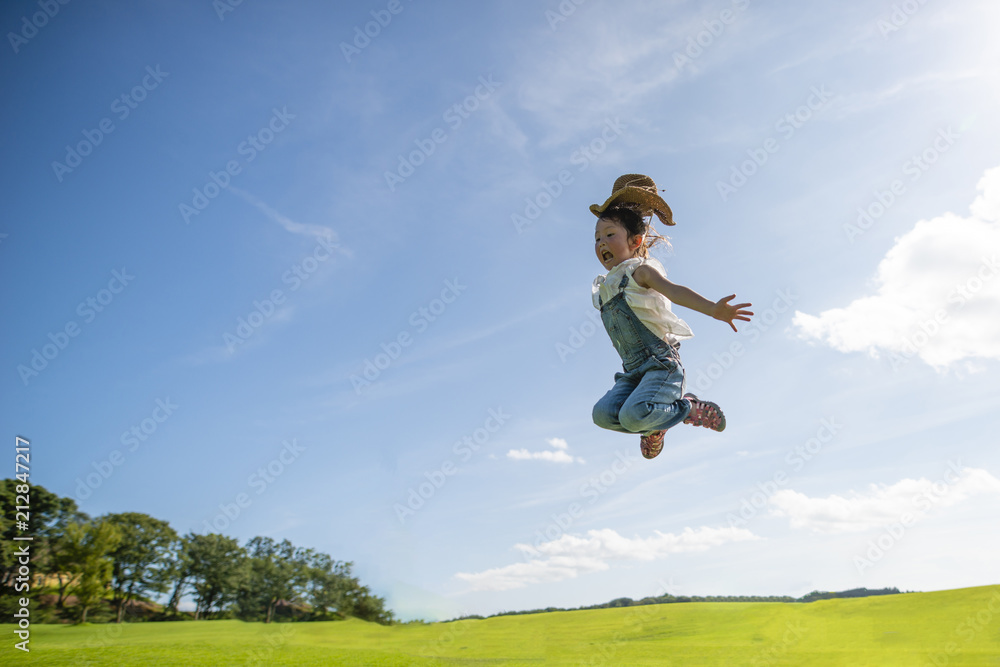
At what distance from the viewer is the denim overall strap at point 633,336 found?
4383 mm

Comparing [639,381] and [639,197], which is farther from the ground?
[639,197]

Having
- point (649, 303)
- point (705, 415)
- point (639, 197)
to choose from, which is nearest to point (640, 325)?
point (649, 303)

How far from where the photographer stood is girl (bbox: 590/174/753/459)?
13.7 ft

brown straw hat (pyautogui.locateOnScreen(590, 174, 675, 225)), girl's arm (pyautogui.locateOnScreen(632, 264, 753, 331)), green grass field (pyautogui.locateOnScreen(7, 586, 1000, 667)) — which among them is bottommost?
green grass field (pyautogui.locateOnScreen(7, 586, 1000, 667))

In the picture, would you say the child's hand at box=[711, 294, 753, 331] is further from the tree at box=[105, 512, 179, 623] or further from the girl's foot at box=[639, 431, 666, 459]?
the tree at box=[105, 512, 179, 623]

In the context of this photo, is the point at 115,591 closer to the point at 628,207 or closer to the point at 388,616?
the point at 388,616

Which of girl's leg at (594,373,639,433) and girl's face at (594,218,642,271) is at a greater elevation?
girl's face at (594,218,642,271)

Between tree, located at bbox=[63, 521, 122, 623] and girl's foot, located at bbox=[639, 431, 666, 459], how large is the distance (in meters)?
51.2

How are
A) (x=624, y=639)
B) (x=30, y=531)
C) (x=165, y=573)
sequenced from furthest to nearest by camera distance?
1. (x=165, y=573)
2. (x=30, y=531)
3. (x=624, y=639)

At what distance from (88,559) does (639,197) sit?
52.3 m

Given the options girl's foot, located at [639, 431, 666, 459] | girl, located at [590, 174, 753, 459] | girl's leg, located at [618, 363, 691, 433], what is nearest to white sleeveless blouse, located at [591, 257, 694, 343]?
girl, located at [590, 174, 753, 459]

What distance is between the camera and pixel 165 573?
51.2 m

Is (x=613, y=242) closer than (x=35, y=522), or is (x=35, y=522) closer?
(x=613, y=242)

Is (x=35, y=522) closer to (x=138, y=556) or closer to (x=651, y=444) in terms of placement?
(x=138, y=556)
